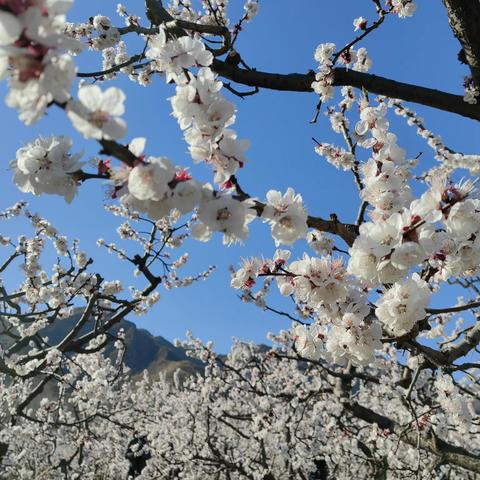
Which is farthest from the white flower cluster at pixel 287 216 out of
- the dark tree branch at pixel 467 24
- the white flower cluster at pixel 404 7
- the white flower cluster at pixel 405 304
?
the white flower cluster at pixel 404 7

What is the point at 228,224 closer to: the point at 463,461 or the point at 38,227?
the point at 463,461

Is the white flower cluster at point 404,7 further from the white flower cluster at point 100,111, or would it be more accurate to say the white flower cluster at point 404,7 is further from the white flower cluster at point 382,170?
the white flower cluster at point 100,111

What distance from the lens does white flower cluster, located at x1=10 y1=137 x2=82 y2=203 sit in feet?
5.01

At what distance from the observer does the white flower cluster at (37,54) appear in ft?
3.33

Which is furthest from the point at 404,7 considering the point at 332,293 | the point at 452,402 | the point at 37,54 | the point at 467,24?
the point at 37,54

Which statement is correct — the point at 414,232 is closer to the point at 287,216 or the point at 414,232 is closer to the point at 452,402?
the point at 287,216

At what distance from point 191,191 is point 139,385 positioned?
50.7 feet

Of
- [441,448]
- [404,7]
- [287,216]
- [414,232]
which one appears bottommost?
[287,216]

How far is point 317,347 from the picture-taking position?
2828 mm

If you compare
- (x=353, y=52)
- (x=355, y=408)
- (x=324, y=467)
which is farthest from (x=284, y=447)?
(x=353, y=52)

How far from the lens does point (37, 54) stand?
1.05 metres

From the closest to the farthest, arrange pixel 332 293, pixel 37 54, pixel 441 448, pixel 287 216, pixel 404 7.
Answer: pixel 37 54 < pixel 287 216 < pixel 332 293 < pixel 404 7 < pixel 441 448

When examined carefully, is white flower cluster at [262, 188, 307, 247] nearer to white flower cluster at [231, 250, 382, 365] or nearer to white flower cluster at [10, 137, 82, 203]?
white flower cluster at [231, 250, 382, 365]

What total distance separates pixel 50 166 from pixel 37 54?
1.86 ft
